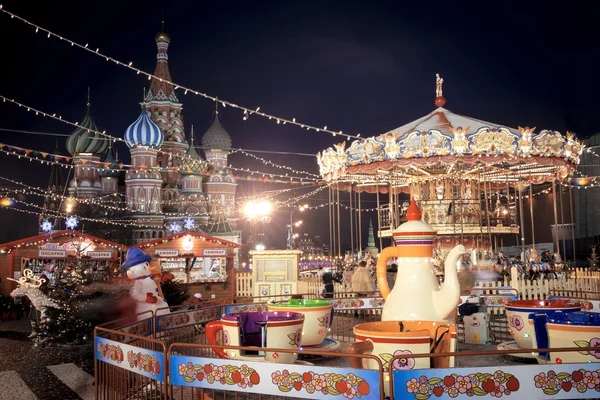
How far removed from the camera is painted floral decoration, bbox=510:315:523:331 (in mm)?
5176

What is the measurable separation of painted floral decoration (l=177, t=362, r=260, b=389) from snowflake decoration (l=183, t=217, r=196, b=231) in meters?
48.2

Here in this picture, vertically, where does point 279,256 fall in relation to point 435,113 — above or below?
below

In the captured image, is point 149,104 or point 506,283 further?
point 149,104

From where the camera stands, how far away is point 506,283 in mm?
15094

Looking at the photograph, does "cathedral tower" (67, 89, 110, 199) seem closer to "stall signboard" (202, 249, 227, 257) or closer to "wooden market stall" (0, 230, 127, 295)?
"wooden market stall" (0, 230, 127, 295)

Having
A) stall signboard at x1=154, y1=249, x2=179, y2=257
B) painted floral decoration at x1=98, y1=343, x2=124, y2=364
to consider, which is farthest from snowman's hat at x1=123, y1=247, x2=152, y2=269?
stall signboard at x1=154, y1=249, x2=179, y2=257

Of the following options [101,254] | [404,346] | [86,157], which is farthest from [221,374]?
[86,157]

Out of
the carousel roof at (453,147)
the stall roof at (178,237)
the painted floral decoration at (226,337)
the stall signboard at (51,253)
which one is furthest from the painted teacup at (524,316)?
the stall signboard at (51,253)

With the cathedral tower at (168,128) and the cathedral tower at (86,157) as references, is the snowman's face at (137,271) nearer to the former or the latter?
the cathedral tower at (168,128)

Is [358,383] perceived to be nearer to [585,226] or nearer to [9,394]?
[9,394]

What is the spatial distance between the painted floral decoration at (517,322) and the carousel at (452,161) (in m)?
5.34

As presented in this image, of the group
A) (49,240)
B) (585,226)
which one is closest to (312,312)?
(49,240)

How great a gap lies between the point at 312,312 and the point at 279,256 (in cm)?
1193

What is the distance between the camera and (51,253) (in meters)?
25.3
